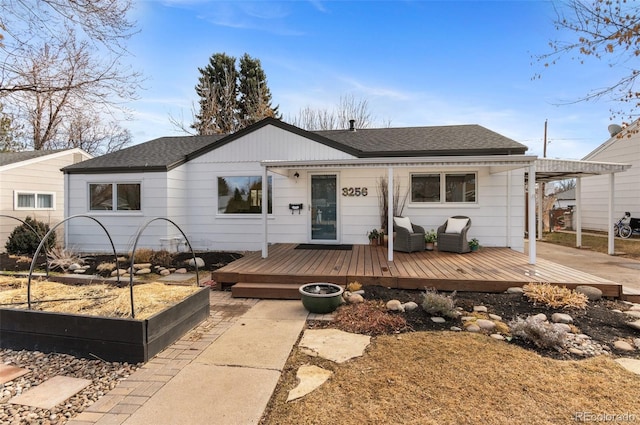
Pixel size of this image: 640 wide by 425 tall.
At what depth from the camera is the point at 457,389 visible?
7.91 ft

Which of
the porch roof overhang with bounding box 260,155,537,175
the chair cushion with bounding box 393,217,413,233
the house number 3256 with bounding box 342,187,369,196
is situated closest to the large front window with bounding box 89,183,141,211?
the porch roof overhang with bounding box 260,155,537,175

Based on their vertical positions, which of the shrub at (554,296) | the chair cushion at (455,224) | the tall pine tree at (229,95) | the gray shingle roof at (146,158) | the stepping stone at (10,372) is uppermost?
the tall pine tree at (229,95)

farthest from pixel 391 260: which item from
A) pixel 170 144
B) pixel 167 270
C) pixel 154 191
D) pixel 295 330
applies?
pixel 170 144

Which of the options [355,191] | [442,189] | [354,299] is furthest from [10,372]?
[442,189]

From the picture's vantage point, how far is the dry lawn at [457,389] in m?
2.10

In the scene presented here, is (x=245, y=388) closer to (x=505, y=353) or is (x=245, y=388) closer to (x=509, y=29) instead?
(x=505, y=353)

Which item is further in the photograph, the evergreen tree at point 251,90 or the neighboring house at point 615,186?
the evergreen tree at point 251,90

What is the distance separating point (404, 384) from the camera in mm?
2484

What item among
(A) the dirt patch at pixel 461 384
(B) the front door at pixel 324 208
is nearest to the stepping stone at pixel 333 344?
(A) the dirt patch at pixel 461 384

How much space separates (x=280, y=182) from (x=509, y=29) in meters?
7.33

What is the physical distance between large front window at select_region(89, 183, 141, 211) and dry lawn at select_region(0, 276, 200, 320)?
15.7 ft

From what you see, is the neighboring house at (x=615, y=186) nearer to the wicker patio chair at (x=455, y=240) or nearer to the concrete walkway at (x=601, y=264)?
the concrete walkway at (x=601, y=264)

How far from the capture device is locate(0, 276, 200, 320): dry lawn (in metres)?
3.37

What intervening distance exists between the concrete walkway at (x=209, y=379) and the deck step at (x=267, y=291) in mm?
852
